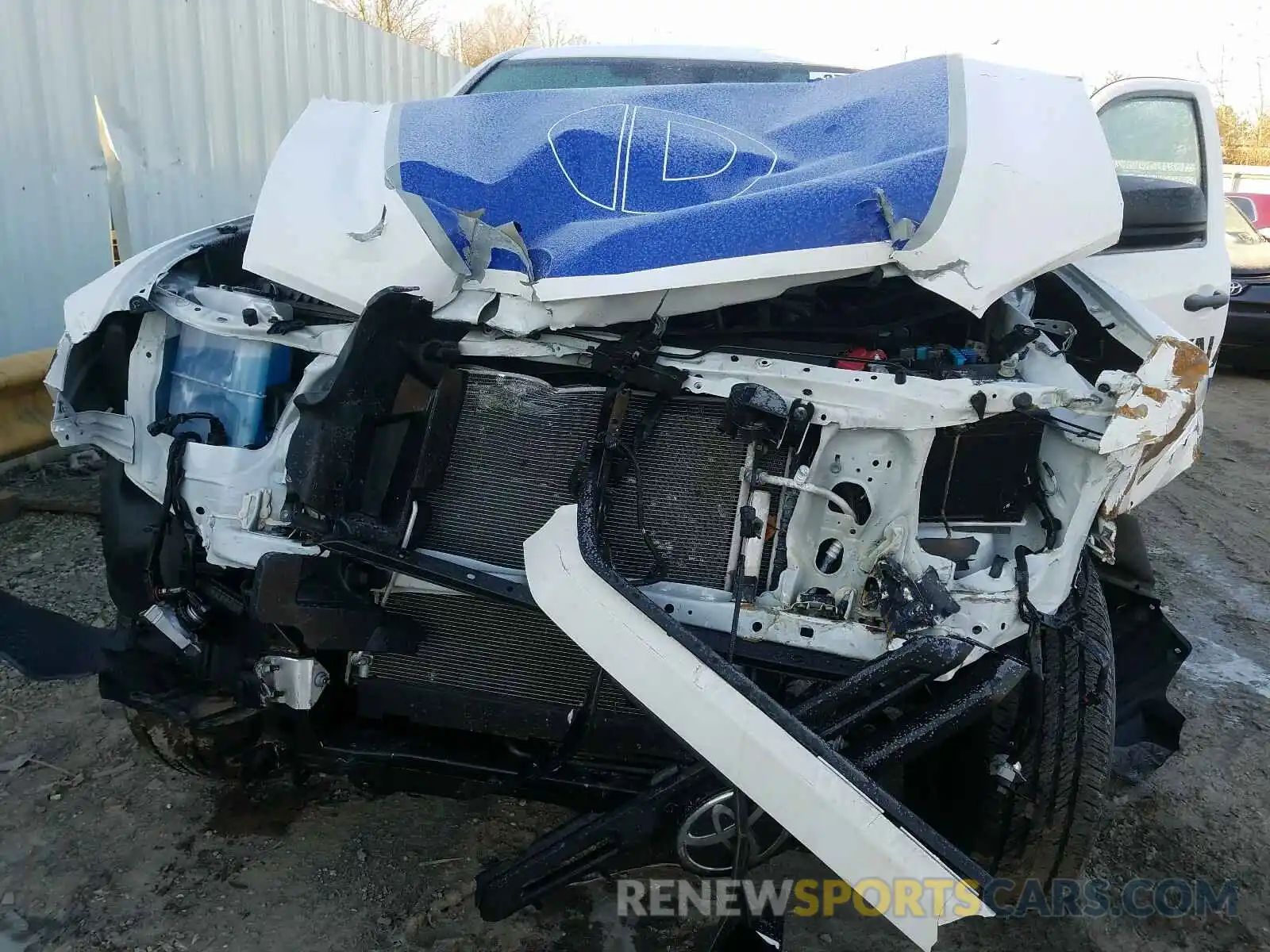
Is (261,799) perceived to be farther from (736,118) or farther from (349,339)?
(736,118)

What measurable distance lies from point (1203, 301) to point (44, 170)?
5.24 metres

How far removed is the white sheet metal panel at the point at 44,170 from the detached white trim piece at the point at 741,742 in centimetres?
432

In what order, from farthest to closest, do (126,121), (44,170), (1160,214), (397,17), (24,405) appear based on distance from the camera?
(397,17) < (126,121) < (44,170) < (24,405) < (1160,214)

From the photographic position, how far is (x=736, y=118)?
2.38 meters

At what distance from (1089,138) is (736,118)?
0.82m

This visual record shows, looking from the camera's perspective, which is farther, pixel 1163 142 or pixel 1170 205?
pixel 1163 142

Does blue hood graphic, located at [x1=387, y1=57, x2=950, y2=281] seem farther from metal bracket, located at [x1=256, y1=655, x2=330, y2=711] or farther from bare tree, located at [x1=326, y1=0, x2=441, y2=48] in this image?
bare tree, located at [x1=326, y1=0, x2=441, y2=48]

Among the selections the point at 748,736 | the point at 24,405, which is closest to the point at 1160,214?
the point at 748,736

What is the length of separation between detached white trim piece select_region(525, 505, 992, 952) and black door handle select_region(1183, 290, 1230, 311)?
251 centimetres

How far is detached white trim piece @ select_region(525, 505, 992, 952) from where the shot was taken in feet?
4.92

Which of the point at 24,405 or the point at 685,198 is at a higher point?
the point at 685,198

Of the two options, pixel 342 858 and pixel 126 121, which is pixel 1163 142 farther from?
pixel 126 121

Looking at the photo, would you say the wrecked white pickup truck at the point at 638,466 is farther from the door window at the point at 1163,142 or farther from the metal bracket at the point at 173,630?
the door window at the point at 1163,142

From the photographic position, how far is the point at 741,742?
5.14ft
